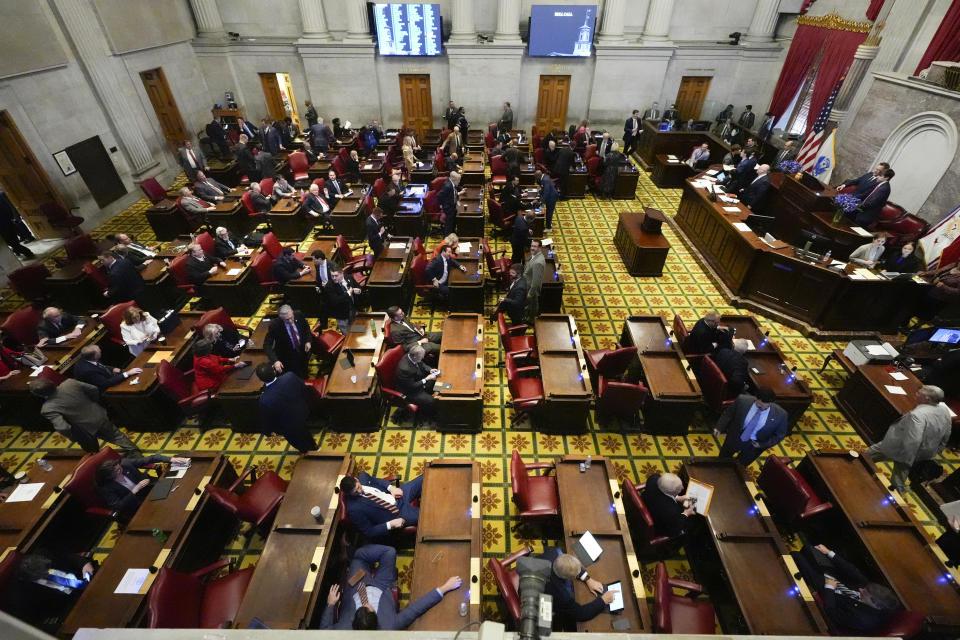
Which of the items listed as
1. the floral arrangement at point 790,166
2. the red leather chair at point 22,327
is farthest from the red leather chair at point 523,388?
the floral arrangement at point 790,166

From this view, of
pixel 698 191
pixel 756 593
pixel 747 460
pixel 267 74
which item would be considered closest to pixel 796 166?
pixel 698 191

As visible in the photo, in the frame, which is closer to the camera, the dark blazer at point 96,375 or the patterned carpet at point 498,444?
the patterned carpet at point 498,444

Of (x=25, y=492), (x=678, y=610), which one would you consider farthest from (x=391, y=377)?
(x=678, y=610)

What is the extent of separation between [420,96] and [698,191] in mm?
11596

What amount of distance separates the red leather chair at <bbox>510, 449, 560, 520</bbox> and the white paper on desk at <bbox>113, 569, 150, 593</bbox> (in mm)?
3511

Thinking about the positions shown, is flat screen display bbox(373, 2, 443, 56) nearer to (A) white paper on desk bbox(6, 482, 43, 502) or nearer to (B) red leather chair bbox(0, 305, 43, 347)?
(B) red leather chair bbox(0, 305, 43, 347)

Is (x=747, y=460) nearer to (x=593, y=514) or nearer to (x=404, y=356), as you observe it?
(x=593, y=514)

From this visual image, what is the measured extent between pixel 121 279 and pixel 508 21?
14.5 metres

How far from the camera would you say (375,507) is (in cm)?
466

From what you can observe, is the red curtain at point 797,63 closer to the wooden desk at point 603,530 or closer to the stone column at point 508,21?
the stone column at point 508,21

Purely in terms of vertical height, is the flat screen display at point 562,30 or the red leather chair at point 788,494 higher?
the flat screen display at point 562,30

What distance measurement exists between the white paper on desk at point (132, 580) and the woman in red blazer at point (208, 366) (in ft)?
8.62

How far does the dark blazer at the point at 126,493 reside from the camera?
473 cm

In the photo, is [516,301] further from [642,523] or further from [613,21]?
[613,21]
